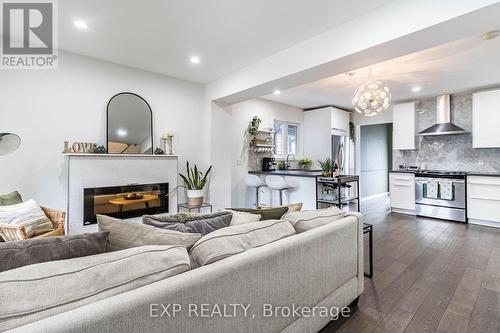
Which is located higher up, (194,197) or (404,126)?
(404,126)

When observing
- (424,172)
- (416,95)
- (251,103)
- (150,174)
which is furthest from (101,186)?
(416,95)

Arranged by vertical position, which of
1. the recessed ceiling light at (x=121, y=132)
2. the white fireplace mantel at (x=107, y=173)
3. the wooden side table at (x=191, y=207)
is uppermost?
the recessed ceiling light at (x=121, y=132)

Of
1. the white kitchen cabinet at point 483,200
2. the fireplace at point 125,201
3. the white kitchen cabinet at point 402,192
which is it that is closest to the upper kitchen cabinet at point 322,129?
the white kitchen cabinet at point 402,192

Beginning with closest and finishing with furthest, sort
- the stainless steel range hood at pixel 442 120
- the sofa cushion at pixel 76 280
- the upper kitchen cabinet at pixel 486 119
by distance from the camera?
the sofa cushion at pixel 76 280 < the upper kitchen cabinet at pixel 486 119 < the stainless steel range hood at pixel 442 120

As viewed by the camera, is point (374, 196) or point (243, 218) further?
point (374, 196)

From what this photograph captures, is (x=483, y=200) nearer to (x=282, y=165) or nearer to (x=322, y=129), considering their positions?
(x=322, y=129)

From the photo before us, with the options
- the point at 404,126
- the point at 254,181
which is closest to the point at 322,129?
the point at 404,126

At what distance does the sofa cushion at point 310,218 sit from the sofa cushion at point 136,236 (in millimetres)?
737

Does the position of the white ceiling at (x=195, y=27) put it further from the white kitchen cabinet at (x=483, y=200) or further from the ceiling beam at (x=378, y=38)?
the white kitchen cabinet at (x=483, y=200)

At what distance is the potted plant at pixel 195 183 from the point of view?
427 centimetres

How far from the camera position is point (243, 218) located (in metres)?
1.70

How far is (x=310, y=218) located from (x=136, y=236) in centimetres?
114

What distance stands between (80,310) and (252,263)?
70cm

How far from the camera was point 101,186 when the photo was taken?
11.4ft
